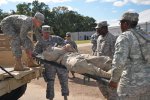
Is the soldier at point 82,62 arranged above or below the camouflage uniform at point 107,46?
below

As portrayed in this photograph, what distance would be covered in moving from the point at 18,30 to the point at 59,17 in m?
79.3

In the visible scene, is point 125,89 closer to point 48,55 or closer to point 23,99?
point 48,55

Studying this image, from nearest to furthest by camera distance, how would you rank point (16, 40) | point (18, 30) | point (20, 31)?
1. point (20, 31)
2. point (16, 40)
3. point (18, 30)

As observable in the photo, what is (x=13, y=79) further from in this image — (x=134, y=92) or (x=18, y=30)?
(x=134, y=92)

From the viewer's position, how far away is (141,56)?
5414 mm

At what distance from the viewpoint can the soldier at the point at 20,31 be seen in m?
8.42

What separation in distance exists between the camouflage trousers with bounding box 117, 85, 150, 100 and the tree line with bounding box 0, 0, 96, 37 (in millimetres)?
67088

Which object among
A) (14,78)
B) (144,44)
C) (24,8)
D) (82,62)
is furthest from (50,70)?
(24,8)

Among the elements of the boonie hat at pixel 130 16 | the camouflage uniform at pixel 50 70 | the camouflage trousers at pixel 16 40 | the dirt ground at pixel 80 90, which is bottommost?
the dirt ground at pixel 80 90

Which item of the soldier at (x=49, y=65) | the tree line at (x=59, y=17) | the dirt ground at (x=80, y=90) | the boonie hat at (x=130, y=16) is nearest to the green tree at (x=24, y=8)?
the tree line at (x=59, y=17)

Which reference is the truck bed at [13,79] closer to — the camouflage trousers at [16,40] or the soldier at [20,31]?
the soldier at [20,31]

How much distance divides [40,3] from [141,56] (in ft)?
265

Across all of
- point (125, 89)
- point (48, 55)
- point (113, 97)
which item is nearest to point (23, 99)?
point (48, 55)

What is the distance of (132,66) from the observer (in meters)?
5.39
